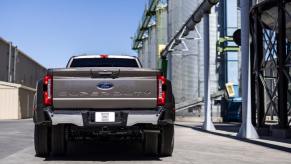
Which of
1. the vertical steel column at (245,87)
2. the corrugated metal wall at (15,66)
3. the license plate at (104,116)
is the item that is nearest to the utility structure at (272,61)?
the vertical steel column at (245,87)

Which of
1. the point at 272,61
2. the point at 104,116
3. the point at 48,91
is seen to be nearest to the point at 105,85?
the point at 104,116

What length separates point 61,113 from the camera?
6.95 metres

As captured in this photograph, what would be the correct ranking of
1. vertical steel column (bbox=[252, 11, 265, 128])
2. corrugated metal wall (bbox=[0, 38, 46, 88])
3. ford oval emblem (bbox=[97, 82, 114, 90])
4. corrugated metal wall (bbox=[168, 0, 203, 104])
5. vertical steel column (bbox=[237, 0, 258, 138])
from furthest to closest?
corrugated metal wall (bbox=[168, 0, 203, 104]) → corrugated metal wall (bbox=[0, 38, 46, 88]) → vertical steel column (bbox=[252, 11, 265, 128]) → vertical steel column (bbox=[237, 0, 258, 138]) → ford oval emblem (bbox=[97, 82, 114, 90])

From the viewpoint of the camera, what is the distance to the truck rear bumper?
22.7ft

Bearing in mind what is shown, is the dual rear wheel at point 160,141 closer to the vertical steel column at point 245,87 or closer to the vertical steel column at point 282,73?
the vertical steel column at point 245,87

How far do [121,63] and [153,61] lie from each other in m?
54.0

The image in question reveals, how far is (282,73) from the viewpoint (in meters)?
13.9

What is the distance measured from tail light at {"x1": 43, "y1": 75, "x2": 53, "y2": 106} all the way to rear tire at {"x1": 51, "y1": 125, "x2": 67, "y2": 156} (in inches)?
20.7

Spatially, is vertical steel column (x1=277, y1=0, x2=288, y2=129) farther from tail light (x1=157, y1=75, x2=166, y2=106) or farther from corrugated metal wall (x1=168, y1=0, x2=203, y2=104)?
corrugated metal wall (x1=168, y1=0, x2=203, y2=104)

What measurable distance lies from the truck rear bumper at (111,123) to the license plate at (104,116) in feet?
0.19

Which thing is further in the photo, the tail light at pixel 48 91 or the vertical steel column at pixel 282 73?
the vertical steel column at pixel 282 73

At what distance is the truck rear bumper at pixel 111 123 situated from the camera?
22.7ft

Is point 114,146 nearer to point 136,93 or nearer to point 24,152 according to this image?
point 24,152

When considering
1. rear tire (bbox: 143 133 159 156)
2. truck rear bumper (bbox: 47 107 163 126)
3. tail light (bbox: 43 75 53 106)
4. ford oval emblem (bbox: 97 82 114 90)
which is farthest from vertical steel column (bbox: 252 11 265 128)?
tail light (bbox: 43 75 53 106)
